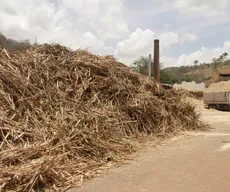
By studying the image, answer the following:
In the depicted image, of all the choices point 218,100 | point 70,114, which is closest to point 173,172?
point 70,114

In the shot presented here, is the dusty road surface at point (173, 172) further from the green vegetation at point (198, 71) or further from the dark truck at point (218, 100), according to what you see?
the green vegetation at point (198, 71)

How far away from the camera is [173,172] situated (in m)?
5.20

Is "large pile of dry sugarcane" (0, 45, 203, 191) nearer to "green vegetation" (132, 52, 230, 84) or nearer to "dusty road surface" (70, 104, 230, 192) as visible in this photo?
"dusty road surface" (70, 104, 230, 192)

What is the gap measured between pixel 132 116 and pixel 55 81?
2026 millimetres

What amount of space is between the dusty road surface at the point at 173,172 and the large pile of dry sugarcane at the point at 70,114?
408 mm

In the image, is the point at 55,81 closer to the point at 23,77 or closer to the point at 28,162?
the point at 23,77

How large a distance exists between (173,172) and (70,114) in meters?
Result: 2.60

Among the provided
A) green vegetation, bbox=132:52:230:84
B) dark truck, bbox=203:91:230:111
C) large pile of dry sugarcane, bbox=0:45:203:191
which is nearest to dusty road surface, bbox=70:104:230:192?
large pile of dry sugarcane, bbox=0:45:203:191

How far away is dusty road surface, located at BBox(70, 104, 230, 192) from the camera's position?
4539 mm

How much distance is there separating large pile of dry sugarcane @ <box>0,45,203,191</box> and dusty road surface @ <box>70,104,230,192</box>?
1.34ft

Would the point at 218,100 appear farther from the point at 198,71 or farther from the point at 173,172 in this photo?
the point at 198,71

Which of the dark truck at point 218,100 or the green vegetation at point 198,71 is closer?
the dark truck at point 218,100

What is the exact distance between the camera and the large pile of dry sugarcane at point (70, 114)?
5066mm

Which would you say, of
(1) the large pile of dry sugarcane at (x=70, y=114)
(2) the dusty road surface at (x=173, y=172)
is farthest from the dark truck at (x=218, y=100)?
(2) the dusty road surface at (x=173, y=172)
